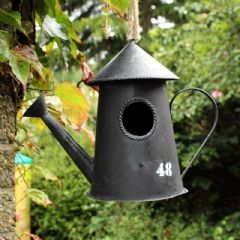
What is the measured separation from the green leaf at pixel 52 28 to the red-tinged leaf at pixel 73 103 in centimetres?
23

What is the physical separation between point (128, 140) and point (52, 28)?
15.5 inches

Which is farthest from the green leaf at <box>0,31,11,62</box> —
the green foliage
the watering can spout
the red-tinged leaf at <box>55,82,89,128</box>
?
the green foliage

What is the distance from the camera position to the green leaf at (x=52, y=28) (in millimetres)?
1332

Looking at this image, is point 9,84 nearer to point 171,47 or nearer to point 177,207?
point 171,47

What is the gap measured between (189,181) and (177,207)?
0.31 meters

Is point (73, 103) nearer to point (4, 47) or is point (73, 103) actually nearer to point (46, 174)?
point (46, 174)

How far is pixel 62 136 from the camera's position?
132 cm

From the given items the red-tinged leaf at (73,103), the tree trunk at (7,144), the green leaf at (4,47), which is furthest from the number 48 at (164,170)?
the green leaf at (4,47)

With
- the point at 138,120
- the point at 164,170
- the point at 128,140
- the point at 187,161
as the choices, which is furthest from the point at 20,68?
the point at 187,161

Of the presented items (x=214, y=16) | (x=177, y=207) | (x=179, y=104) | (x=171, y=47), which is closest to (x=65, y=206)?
(x=177, y=207)

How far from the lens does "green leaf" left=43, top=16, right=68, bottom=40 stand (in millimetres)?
1332

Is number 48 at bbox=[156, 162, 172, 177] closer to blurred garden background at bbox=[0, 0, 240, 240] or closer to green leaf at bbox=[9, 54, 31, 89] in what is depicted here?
green leaf at bbox=[9, 54, 31, 89]

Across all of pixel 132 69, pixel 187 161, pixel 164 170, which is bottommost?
pixel 187 161

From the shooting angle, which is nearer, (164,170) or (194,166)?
(164,170)
